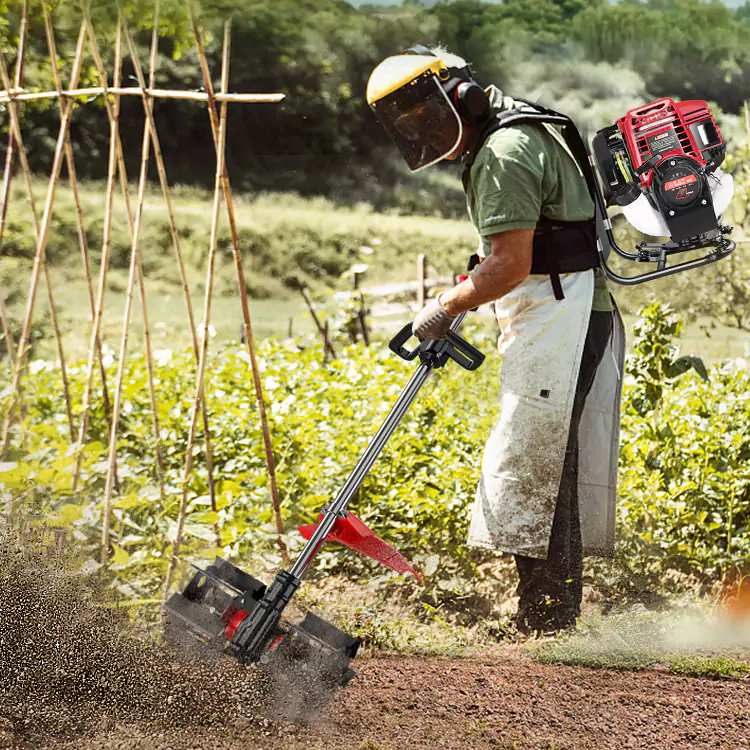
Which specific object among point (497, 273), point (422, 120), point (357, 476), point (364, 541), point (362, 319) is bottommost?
point (362, 319)

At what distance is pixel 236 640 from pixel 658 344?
76.8 inches

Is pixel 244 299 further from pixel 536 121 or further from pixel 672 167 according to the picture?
pixel 672 167

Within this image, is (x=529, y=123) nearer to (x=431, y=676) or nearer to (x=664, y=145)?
(x=664, y=145)

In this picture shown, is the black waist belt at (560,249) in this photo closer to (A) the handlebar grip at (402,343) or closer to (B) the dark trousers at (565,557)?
(B) the dark trousers at (565,557)

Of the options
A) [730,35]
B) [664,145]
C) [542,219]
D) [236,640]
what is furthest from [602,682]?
[730,35]

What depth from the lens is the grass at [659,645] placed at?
251 cm

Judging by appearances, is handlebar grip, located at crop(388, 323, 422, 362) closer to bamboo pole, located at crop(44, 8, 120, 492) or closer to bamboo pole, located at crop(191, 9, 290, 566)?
bamboo pole, located at crop(191, 9, 290, 566)

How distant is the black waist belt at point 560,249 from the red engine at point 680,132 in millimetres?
300

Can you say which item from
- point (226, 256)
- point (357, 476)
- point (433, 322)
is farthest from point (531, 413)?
point (226, 256)

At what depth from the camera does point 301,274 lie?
817 centimetres

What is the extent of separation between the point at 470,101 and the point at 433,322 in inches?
23.9

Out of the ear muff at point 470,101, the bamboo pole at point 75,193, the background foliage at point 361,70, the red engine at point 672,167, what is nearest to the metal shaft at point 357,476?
the ear muff at point 470,101

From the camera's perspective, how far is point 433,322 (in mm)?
2367

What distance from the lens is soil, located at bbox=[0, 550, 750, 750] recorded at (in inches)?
84.1
